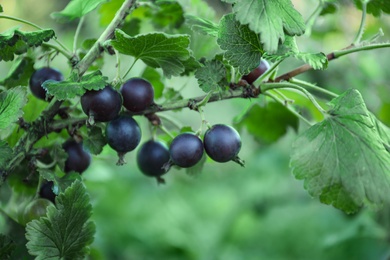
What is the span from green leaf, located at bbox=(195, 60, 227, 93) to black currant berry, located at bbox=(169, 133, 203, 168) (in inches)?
2.8

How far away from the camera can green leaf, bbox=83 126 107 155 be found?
0.76 m

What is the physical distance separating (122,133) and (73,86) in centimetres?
10

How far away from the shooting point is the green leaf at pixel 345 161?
663 mm

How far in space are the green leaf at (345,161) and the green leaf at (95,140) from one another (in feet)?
0.91

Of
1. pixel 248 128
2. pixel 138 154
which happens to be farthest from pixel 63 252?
pixel 248 128

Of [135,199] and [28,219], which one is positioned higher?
[28,219]

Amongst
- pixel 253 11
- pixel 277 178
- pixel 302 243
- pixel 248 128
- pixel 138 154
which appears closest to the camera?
pixel 253 11

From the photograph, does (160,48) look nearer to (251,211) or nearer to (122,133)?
(122,133)

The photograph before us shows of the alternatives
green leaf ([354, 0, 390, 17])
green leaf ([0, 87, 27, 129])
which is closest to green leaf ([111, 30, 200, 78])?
green leaf ([0, 87, 27, 129])

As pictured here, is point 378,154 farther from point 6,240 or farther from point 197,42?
point 6,240

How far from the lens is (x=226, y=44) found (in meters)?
0.72

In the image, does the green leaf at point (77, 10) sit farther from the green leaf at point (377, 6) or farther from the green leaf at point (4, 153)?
the green leaf at point (377, 6)

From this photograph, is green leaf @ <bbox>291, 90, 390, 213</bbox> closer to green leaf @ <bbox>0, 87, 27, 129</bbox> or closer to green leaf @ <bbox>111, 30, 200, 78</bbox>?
green leaf @ <bbox>111, 30, 200, 78</bbox>

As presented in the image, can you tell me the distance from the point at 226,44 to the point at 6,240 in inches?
16.1
